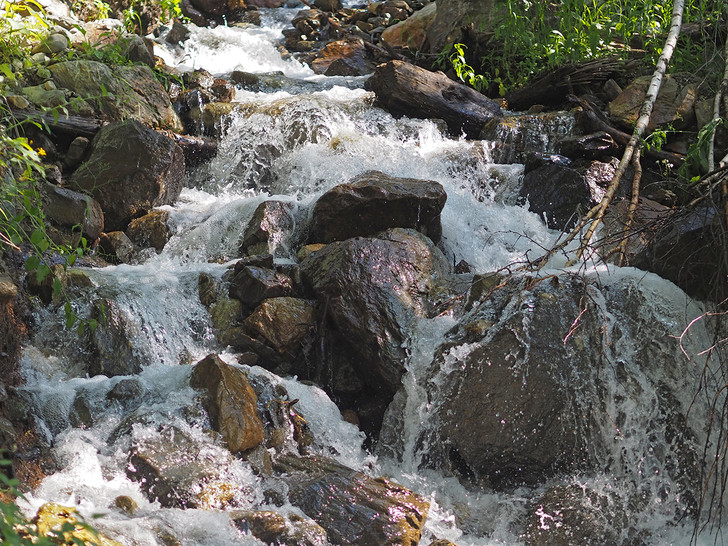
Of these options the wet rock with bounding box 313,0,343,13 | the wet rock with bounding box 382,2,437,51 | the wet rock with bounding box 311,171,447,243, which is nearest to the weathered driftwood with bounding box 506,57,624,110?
the wet rock with bounding box 382,2,437,51

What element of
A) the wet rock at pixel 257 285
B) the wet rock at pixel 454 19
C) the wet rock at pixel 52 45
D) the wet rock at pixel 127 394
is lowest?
the wet rock at pixel 127 394

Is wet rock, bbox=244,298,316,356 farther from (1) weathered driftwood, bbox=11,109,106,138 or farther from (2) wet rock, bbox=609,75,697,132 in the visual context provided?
(2) wet rock, bbox=609,75,697,132

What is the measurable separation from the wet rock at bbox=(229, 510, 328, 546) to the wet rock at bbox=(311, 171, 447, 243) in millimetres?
2600

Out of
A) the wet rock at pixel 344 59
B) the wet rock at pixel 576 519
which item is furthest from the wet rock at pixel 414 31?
the wet rock at pixel 576 519

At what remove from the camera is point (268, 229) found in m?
5.26

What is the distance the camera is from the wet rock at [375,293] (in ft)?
13.4

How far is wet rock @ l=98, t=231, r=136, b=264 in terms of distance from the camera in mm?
5246

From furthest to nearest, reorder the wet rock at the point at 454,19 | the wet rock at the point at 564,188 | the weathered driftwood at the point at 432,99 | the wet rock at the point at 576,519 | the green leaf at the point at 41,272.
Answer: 1. the wet rock at the point at 454,19
2. the weathered driftwood at the point at 432,99
3. the wet rock at the point at 564,188
4. the wet rock at the point at 576,519
5. the green leaf at the point at 41,272

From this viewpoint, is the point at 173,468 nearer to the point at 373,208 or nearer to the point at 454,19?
the point at 373,208

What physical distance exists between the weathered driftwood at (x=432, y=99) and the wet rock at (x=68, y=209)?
11.7ft

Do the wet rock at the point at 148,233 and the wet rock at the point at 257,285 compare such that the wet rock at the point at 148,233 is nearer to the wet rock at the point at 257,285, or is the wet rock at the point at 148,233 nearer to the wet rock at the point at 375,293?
the wet rock at the point at 257,285

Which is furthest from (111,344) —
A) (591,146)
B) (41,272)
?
(591,146)

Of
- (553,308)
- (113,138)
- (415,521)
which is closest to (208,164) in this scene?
(113,138)

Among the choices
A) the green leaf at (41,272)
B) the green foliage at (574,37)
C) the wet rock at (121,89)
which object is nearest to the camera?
the green leaf at (41,272)
